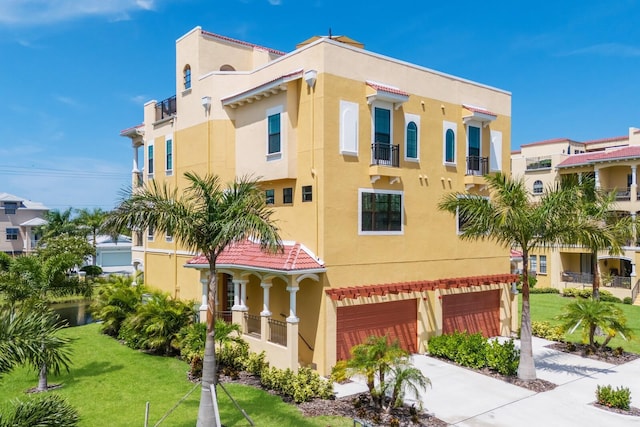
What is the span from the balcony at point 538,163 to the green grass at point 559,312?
1167 cm

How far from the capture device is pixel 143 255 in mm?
26922

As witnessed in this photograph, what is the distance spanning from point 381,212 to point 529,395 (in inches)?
297

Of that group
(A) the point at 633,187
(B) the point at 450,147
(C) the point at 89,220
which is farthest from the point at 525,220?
(C) the point at 89,220

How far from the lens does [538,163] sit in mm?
42750

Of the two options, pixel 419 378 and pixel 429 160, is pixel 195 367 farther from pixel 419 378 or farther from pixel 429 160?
pixel 429 160

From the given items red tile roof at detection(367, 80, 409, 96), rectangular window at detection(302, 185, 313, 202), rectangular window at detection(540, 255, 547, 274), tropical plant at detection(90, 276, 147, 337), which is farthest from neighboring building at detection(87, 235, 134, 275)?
red tile roof at detection(367, 80, 409, 96)

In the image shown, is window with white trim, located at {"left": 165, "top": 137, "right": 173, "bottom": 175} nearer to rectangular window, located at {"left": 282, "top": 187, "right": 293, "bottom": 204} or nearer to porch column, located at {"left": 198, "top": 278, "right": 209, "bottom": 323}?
porch column, located at {"left": 198, "top": 278, "right": 209, "bottom": 323}

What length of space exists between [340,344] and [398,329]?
2865 millimetres

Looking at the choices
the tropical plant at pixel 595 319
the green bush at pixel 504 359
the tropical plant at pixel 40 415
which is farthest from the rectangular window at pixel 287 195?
the tropical plant at pixel 595 319


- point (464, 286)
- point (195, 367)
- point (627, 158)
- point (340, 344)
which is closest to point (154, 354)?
point (195, 367)

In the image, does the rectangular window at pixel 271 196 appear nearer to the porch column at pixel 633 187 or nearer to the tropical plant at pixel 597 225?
the tropical plant at pixel 597 225

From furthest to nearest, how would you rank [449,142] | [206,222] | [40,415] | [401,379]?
[449,142] → [401,379] → [206,222] → [40,415]

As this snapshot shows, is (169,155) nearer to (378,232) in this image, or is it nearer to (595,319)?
(378,232)

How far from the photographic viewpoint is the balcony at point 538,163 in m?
41.9
